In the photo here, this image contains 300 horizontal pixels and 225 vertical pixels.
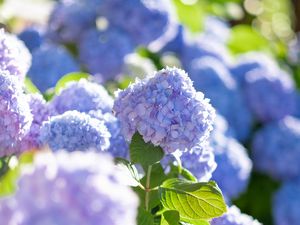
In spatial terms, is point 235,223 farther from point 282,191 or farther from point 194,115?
point 282,191

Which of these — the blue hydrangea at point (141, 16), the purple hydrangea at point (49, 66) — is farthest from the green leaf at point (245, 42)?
the purple hydrangea at point (49, 66)

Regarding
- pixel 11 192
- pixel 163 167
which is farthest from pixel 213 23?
pixel 11 192

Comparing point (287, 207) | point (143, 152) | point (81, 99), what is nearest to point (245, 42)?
point (287, 207)

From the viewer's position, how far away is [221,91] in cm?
171

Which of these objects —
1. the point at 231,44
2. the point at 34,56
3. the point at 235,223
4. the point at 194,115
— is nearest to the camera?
the point at 194,115

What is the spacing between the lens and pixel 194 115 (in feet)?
2.35

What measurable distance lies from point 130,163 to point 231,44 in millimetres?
1523

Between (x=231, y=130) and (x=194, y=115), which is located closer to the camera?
(x=194, y=115)

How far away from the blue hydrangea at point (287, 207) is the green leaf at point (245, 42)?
0.62m

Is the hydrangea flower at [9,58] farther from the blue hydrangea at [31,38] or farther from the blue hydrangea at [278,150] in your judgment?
the blue hydrangea at [278,150]

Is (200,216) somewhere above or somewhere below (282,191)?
above

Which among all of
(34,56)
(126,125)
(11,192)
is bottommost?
(34,56)

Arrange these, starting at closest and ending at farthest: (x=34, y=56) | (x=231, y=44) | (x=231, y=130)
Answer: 1. (x=34, y=56)
2. (x=231, y=130)
3. (x=231, y=44)

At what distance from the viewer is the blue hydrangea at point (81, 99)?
888 millimetres
